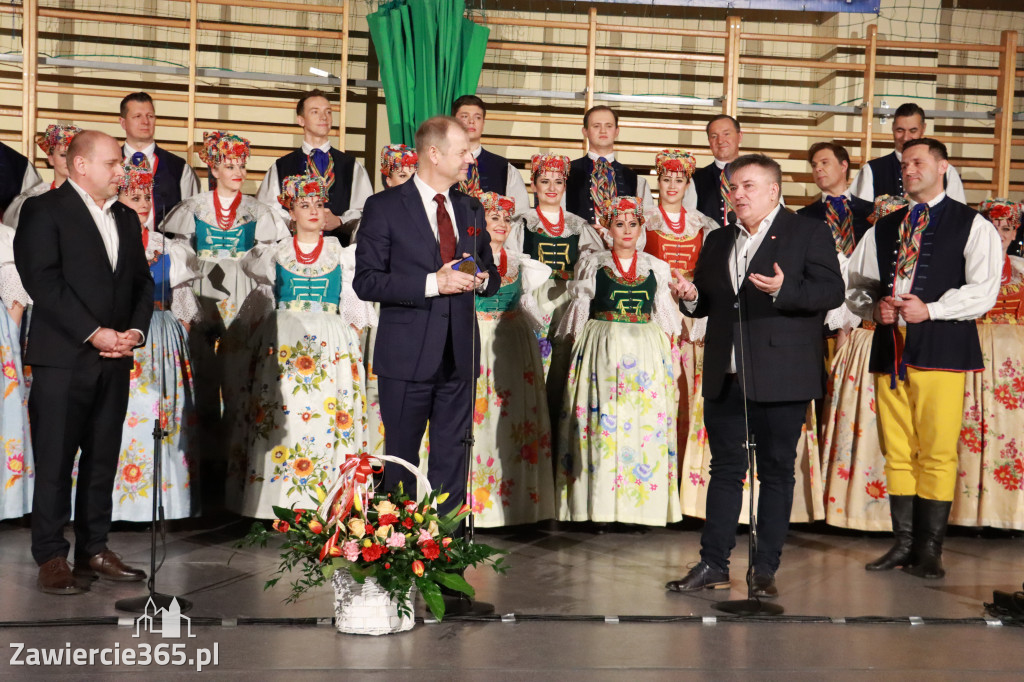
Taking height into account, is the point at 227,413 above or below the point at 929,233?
below

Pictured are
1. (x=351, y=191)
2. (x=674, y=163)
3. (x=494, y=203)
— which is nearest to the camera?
(x=494, y=203)

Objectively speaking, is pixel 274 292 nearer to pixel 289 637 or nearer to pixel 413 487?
pixel 413 487

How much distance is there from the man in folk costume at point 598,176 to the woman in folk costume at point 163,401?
180 centimetres

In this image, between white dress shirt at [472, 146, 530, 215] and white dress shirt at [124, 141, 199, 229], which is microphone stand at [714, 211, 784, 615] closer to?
white dress shirt at [472, 146, 530, 215]

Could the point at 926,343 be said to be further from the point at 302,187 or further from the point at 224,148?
the point at 224,148

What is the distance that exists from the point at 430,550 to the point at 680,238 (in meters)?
2.30

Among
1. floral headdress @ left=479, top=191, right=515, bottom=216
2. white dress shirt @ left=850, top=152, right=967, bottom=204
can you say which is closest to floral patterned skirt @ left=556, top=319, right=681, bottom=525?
floral headdress @ left=479, top=191, right=515, bottom=216

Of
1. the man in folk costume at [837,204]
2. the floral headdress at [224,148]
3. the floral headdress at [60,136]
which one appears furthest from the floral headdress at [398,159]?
the man in folk costume at [837,204]

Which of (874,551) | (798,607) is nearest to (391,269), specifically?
(798,607)

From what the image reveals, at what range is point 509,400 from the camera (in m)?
4.40

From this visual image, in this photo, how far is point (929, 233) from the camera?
3.94m

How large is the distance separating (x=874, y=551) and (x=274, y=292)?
2431 millimetres

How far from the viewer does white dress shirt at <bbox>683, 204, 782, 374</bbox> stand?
137 inches

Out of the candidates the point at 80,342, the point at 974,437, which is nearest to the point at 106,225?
the point at 80,342
